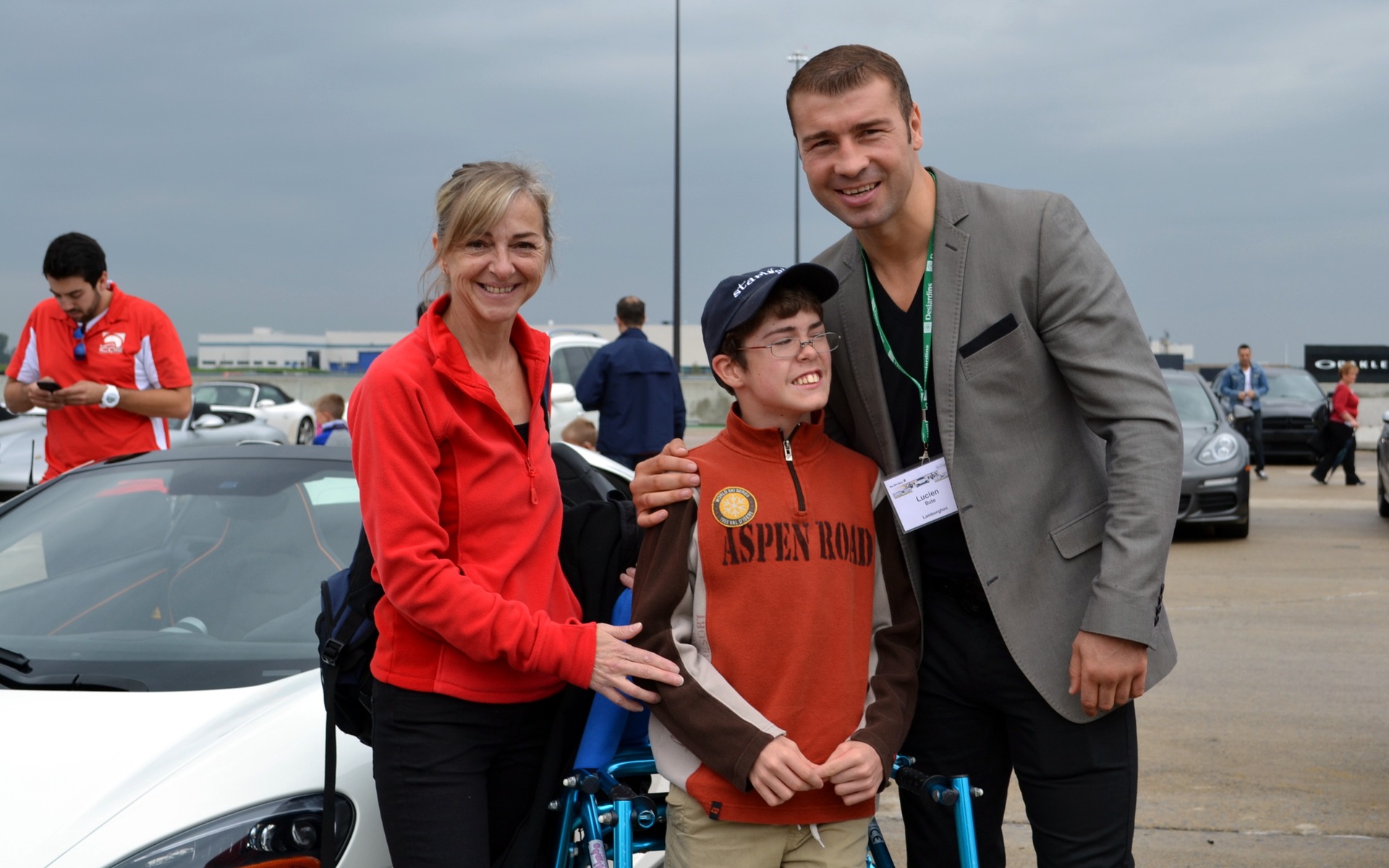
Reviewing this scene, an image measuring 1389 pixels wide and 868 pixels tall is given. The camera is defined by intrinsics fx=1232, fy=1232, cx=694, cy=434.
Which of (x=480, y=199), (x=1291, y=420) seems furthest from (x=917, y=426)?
(x=1291, y=420)

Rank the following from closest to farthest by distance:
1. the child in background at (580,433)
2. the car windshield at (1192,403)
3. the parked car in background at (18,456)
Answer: the child in background at (580,433)
the parked car in background at (18,456)
the car windshield at (1192,403)

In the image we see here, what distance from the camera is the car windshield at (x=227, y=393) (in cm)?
2264

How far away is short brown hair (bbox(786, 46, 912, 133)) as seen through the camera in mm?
2289

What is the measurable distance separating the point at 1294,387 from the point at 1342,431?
486 cm

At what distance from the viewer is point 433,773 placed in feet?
7.22

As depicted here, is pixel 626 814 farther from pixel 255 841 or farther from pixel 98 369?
pixel 98 369

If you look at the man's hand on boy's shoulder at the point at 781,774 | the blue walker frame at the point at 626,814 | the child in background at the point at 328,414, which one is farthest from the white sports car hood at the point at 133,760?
the child in background at the point at 328,414

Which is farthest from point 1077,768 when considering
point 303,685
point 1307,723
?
point 1307,723

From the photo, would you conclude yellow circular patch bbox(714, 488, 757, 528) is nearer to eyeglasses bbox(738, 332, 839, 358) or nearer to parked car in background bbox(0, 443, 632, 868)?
eyeglasses bbox(738, 332, 839, 358)

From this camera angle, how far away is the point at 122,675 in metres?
2.78

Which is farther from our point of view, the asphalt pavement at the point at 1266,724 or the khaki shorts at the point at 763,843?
the asphalt pavement at the point at 1266,724

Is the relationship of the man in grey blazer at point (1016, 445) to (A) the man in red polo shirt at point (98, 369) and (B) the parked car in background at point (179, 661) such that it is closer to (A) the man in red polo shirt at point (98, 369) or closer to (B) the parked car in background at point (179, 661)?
(B) the parked car in background at point (179, 661)

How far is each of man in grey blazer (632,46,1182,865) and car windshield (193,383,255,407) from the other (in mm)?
21759

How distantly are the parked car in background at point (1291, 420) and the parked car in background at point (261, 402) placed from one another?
1646 cm
